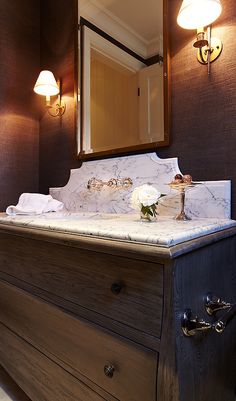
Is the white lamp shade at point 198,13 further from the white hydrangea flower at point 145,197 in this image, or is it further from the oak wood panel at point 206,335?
the oak wood panel at point 206,335

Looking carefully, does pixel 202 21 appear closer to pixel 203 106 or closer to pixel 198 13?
pixel 198 13

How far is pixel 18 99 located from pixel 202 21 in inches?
55.0

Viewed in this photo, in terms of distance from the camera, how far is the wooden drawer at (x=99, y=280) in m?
0.64

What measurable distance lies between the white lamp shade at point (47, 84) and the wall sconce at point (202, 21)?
937mm

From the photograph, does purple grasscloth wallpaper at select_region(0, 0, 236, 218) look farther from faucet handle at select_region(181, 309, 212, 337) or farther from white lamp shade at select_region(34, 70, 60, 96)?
faucet handle at select_region(181, 309, 212, 337)

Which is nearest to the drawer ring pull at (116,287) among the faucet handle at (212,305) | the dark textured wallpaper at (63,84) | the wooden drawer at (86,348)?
the wooden drawer at (86,348)

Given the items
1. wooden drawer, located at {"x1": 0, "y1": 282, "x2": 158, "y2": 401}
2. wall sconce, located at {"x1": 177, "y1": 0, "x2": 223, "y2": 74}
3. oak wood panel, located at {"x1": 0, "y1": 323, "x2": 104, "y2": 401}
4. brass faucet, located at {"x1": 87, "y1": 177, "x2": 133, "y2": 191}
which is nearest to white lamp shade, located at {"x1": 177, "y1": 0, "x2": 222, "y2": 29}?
wall sconce, located at {"x1": 177, "y1": 0, "x2": 223, "y2": 74}

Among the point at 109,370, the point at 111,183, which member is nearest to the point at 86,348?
the point at 109,370

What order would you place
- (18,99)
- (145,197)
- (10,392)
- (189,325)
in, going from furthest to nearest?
(18,99) → (10,392) → (145,197) → (189,325)

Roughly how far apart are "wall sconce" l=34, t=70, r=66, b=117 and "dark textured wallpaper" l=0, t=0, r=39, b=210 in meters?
0.26

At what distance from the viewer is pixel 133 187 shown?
1364 mm

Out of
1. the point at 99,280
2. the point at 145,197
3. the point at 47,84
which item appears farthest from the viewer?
the point at 47,84

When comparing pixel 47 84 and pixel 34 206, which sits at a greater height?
pixel 47 84

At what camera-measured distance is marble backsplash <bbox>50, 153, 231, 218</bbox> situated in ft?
3.56
